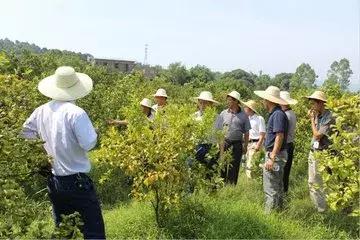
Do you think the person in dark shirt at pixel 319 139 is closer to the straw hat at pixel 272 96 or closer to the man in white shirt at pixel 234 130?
the straw hat at pixel 272 96

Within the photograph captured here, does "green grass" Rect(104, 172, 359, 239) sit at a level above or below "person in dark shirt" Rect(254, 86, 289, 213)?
below

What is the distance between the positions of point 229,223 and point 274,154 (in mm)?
1117

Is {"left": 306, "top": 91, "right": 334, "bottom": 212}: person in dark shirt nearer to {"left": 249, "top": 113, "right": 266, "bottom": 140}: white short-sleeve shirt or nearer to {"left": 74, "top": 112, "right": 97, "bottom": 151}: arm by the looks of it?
{"left": 249, "top": 113, "right": 266, "bottom": 140}: white short-sleeve shirt

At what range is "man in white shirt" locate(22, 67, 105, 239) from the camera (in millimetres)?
4148

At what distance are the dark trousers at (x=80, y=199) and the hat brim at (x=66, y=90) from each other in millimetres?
695

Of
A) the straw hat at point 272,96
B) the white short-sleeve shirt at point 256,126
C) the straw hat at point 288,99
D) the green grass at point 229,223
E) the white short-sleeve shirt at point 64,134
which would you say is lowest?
the green grass at point 229,223

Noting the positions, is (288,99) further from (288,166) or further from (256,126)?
(256,126)

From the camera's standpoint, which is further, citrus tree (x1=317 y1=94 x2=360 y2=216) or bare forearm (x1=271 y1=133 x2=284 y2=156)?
bare forearm (x1=271 y1=133 x2=284 y2=156)

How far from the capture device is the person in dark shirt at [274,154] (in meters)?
6.09

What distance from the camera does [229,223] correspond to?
18.0 feet

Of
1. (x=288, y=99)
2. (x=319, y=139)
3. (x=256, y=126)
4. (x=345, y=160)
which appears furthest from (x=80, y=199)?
(x=256, y=126)

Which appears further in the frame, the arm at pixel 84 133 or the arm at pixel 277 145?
the arm at pixel 277 145

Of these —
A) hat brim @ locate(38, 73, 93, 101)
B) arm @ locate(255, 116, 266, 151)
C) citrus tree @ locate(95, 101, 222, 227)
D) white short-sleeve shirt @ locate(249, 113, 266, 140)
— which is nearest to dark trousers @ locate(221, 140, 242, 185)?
arm @ locate(255, 116, 266, 151)

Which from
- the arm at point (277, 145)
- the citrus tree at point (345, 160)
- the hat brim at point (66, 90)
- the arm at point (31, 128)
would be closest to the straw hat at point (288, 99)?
the arm at point (277, 145)
